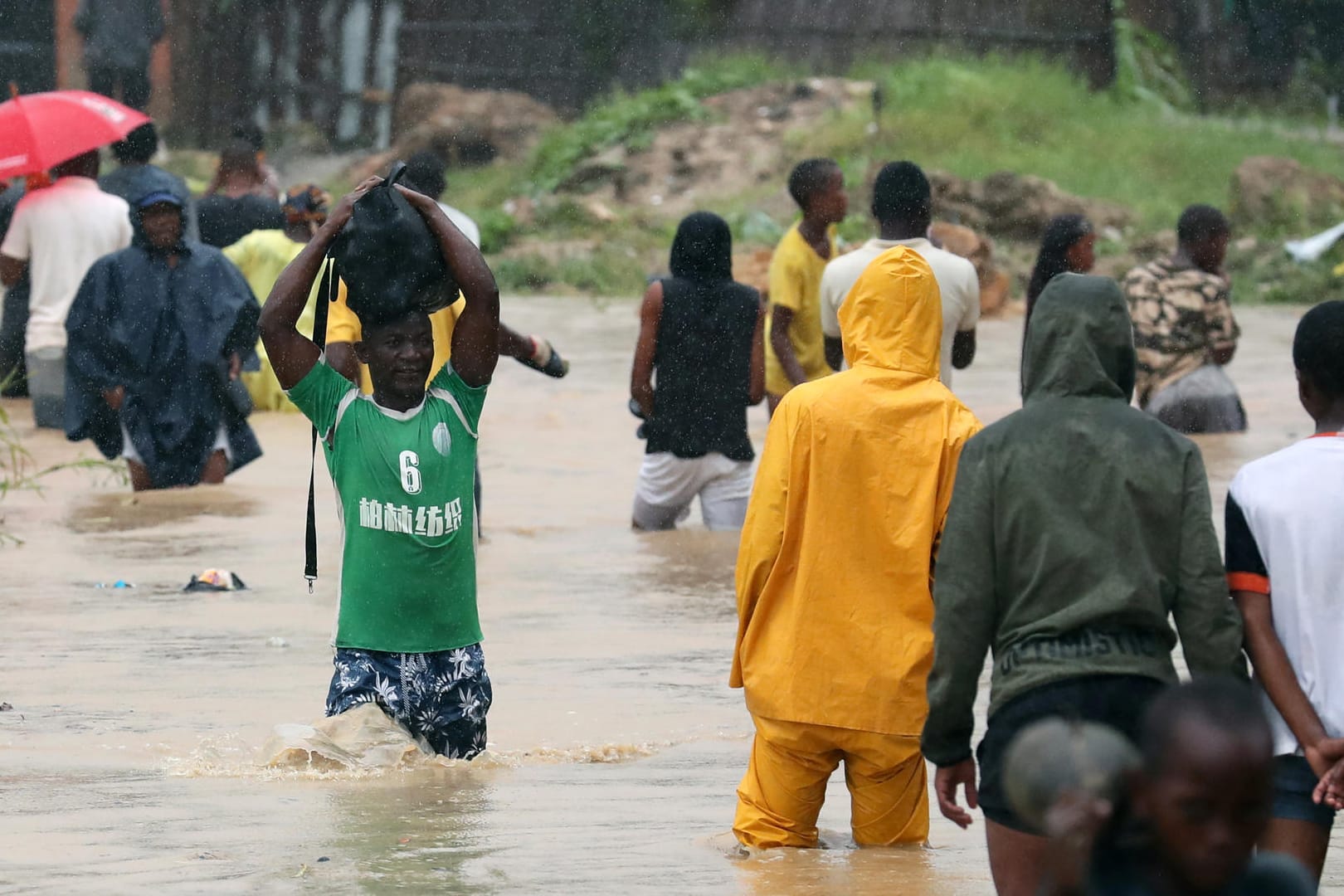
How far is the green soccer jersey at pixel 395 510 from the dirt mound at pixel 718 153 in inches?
781

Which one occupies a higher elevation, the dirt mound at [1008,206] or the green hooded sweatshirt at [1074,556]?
the green hooded sweatshirt at [1074,556]

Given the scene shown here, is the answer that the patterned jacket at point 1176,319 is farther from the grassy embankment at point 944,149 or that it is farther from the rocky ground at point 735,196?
the grassy embankment at point 944,149

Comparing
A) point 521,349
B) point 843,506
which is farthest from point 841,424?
point 521,349

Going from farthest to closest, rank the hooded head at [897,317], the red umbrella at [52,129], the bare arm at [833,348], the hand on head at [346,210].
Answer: the red umbrella at [52,129] → the bare arm at [833,348] → the hand on head at [346,210] → the hooded head at [897,317]

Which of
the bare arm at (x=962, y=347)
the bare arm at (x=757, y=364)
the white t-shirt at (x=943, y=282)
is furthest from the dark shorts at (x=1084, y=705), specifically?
the bare arm at (x=757, y=364)

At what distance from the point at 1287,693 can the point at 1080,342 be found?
2.54 ft

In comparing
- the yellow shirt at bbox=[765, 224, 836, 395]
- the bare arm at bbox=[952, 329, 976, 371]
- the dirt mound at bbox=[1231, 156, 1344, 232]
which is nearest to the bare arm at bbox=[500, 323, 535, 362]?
the bare arm at bbox=[952, 329, 976, 371]

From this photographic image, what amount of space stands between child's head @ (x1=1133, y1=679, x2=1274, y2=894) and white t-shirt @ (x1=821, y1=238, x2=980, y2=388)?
16.4 ft

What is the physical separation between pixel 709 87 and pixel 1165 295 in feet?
58.9

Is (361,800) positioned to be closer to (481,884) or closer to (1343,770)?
(481,884)

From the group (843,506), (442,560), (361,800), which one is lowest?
(361,800)

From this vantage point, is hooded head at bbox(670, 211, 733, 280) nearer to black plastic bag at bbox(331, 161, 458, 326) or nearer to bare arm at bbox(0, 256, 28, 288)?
black plastic bag at bbox(331, 161, 458, 326)

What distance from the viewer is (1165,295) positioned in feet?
40.1

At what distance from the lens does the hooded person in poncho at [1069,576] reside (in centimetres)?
384
